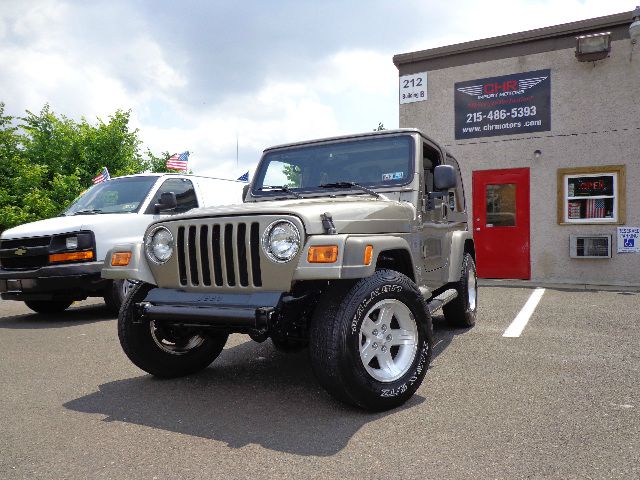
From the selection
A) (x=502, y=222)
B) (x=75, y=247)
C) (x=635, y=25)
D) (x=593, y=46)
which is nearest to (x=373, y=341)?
(x=75, y=247)

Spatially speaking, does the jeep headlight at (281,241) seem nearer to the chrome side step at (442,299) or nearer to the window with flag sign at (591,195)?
the chrome side step at (442,299)

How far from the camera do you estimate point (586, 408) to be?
3.36 metres

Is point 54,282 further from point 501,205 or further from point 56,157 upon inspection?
point 56,157

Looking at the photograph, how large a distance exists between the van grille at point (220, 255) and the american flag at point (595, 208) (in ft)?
30.3

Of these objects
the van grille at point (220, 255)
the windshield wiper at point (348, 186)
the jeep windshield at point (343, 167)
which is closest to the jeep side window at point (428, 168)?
Answer: the jeep windshield at point (343, 167)

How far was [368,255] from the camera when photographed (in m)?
3.34

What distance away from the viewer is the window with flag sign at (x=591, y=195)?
33.9 ft

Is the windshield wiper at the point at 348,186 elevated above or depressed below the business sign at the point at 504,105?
Answer: below

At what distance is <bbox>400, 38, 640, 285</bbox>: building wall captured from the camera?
10.2 m

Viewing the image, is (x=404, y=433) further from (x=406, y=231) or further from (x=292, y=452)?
(x=406, y=231)

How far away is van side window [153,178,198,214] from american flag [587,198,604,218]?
7.63 meters

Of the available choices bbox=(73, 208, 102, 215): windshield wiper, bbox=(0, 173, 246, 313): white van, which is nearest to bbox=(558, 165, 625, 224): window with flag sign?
bbox=(0, 173, 246, 313): white van

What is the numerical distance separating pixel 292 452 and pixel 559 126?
9.99 m

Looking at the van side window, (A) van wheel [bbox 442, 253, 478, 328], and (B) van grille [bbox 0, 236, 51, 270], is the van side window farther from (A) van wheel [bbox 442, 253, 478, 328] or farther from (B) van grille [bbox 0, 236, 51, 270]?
(A) van wheel [bbox 442, 253, 478, 328]
